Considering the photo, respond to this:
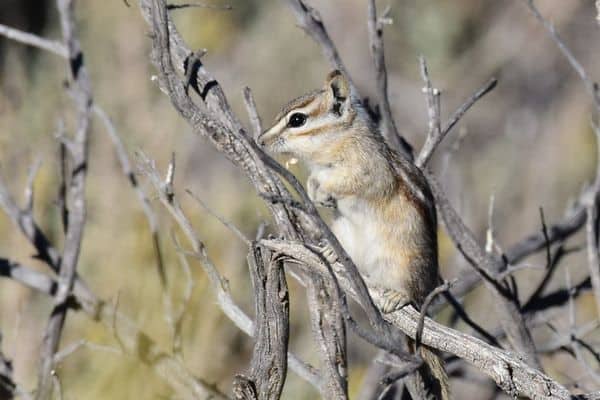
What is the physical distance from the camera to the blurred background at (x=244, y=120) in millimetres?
4012

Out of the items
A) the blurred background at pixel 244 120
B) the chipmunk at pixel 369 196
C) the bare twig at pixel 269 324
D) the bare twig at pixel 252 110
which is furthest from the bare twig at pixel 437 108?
the bare twig at pixel 269 324

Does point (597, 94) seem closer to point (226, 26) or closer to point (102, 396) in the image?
point (102, 396)

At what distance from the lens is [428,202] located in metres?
3.09

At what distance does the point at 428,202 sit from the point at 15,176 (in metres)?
Result: 2.50

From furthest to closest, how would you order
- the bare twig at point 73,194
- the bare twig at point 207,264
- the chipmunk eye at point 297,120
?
the bare twig at point 73,194, the chipmunk eye at point 297,120, the bare twig at point 207,264

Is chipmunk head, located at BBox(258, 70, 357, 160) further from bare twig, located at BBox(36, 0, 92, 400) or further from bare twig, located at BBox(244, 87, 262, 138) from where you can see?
bare twig, located at BBox(36, 0, 92, 400)

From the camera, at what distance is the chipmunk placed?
119 inches

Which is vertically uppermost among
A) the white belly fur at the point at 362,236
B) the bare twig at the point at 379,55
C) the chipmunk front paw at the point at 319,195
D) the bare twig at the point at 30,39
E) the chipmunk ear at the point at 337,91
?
the bare twig at the point at 30,39

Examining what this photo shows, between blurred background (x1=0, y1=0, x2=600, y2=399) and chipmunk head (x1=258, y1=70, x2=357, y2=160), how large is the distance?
0.53 metres

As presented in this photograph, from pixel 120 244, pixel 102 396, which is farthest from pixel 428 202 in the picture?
pixel 120 244

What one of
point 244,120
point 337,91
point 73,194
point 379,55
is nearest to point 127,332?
point 73,194

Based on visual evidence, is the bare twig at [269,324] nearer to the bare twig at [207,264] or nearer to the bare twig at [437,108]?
the bare twig at [207,264]

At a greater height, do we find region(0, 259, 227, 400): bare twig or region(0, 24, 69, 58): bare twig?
region(0, 24, 69, 58): bare twig

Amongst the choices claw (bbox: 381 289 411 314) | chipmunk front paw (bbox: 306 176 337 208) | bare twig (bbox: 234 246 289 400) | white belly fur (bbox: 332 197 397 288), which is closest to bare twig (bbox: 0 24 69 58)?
chipmunk front paw (bbox: 306 176 337 208)
